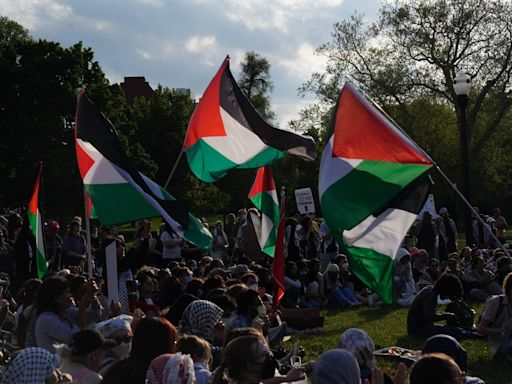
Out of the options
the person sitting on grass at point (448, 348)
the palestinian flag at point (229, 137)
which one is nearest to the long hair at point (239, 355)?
the person sitting on grass at point (448, 348)

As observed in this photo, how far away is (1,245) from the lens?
52.3 ft

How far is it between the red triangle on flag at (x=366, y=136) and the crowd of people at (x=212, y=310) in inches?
73.3

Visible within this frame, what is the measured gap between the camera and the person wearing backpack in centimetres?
1128

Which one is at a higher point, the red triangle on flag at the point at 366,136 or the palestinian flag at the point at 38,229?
the red triangle on flag at the point at 366,136

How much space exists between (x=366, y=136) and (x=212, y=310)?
2426 millimetres

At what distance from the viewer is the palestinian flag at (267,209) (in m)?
13.3

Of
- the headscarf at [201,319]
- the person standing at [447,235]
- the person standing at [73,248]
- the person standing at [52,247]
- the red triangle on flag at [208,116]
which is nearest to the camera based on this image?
the headscarf at [201,319]

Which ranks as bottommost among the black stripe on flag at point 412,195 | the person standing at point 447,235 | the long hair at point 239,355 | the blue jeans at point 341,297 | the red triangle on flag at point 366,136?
the blue jeans at point 341,297

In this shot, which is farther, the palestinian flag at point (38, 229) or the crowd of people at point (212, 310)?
the palestinian flag at point (38, 229)

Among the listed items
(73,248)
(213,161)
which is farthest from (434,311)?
(73,248)

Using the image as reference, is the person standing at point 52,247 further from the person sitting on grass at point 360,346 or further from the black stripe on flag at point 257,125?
the person sitting on grass at point 360,346

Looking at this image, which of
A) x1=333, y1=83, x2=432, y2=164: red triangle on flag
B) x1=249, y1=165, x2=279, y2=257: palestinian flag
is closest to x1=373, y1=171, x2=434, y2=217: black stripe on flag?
x1=333, y1=83, x2=432, y2=164: red triangle on flag

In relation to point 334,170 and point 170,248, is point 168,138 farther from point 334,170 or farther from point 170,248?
point 334,170

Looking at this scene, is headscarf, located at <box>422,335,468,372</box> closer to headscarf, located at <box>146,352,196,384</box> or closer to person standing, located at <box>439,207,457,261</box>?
headscarf, located at <box>146,352,196,384</box>
